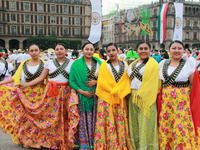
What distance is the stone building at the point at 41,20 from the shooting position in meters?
47.9

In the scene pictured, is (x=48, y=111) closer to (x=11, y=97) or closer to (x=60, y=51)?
(x=11, y=97)

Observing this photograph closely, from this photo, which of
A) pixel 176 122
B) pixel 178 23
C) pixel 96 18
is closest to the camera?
pixel 176 122

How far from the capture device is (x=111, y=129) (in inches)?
130

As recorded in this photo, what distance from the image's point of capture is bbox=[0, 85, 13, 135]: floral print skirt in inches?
156

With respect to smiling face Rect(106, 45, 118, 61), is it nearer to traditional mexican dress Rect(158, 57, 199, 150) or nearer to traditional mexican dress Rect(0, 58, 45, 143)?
traditional mexican dress Rect(158, 57, 199, 150)

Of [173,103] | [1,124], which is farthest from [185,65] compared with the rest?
[1,124]

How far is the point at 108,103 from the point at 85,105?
1.27 feet

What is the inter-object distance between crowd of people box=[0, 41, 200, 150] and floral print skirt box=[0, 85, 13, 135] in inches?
0.7

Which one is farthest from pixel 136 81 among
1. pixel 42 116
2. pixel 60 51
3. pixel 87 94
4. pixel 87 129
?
pixel 42 116

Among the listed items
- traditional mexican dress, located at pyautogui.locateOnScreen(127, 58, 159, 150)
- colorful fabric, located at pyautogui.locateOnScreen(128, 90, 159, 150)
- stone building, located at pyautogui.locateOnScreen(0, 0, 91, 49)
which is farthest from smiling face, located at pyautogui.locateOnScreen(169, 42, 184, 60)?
stone building, located at pyautogui.locateOnScreen(0, 0, 91, 49)

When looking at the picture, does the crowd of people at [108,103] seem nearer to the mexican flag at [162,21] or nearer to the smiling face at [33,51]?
A: the smiling face at [33,51]

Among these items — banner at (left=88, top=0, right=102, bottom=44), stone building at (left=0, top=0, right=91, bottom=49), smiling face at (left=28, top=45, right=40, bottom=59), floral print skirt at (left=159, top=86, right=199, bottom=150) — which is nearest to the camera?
floral print skirt at (left=159, top=86, right=199, bottom=150)

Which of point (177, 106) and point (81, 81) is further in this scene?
point (81, 81)

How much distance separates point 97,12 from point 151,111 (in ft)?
17.2
